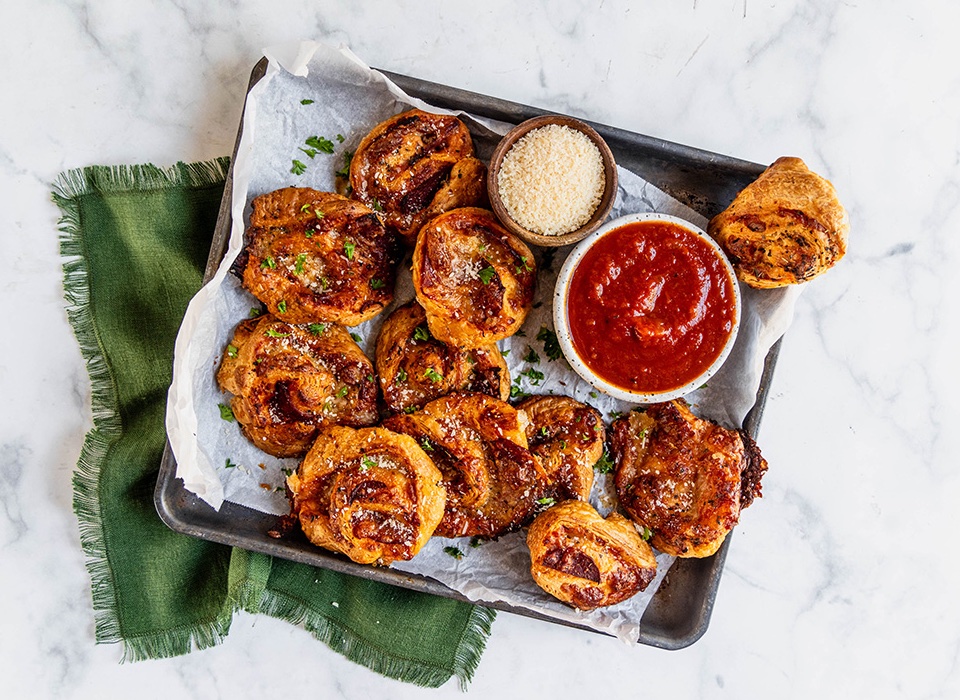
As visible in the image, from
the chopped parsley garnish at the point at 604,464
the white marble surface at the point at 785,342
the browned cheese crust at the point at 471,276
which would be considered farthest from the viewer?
the white marble surface at the point at 785,342

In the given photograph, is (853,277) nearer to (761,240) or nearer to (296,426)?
(761,240)

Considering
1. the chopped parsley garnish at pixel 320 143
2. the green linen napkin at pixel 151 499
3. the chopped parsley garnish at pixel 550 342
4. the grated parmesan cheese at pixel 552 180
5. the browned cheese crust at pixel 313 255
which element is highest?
the grated parmesan cheese at pixel 552 180

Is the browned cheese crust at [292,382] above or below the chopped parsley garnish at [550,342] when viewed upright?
below

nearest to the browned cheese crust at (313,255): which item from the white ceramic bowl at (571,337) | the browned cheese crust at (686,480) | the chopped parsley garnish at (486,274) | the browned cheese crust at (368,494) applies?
the chopped parsley garnish at (486,274)

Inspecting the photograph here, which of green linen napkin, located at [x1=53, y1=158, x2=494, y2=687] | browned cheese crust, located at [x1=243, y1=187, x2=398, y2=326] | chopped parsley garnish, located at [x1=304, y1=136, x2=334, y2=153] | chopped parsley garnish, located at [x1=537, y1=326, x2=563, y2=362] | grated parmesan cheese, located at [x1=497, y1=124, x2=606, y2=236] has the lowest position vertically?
green linen napkin, located at [x1=53, y1=158, x2=494, y2=687]

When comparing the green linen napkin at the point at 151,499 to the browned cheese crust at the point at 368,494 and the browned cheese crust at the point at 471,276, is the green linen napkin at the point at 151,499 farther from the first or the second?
the browned cheese crust at the point at 471,276

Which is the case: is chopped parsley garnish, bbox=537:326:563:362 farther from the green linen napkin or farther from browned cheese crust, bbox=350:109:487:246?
the green linen napkin

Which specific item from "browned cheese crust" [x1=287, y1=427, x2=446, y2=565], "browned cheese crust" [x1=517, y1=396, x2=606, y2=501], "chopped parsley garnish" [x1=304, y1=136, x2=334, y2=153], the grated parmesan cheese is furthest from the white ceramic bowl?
"chopped parsley garnish" [x1=304, y1=136, x2=334, y2=153]
